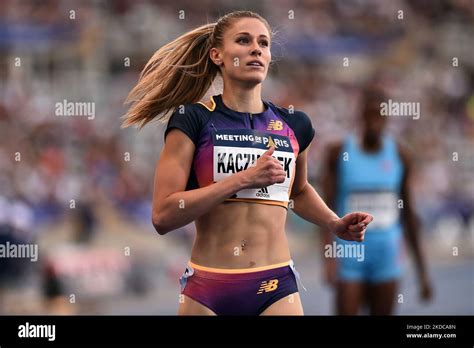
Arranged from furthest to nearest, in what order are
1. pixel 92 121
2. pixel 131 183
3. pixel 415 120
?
1. pixel 415 120
2. pixel 92 121
3. pixel 131 183

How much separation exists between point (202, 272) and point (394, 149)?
2.99 meters

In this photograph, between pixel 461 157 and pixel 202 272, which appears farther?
pixel 461 157

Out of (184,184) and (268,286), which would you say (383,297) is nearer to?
(268,286)

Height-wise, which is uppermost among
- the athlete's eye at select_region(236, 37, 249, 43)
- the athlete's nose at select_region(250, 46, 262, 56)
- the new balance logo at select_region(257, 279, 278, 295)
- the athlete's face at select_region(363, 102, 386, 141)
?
the athlete's eye at select_region(236, 37, 249, 43)

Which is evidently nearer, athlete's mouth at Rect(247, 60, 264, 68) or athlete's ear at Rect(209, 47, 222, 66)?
athlete's mouth at Rect(247, 60, 264, 68)

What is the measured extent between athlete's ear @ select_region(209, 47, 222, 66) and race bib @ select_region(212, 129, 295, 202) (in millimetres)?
397

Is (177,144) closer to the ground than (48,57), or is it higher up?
closer to the ground

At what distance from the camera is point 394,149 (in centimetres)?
638

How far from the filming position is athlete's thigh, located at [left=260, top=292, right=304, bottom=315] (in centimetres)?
373

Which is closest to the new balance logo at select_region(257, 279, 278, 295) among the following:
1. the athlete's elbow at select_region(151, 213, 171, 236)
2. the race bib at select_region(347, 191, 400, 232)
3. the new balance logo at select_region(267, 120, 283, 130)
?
the athlete's elbow at select_region(151, 213, 171, 236)

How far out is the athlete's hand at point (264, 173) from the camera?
11.3 ft

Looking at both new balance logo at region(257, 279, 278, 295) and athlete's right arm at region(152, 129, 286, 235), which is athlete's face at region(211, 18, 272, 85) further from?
new balance logo at region(257, 279, 278, 295)
